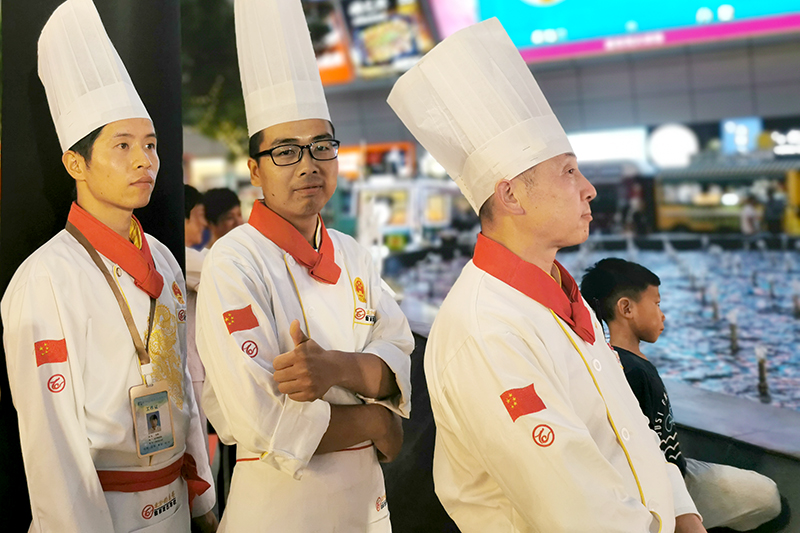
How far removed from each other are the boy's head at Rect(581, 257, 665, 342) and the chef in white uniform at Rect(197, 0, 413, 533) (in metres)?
0.76

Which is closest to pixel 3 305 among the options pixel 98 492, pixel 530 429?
pixel 98 492

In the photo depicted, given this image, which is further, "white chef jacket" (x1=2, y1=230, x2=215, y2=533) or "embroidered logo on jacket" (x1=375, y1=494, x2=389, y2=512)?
"embroidered logo on jacket" (x1=375, y1=494, x2=389, y2=512)

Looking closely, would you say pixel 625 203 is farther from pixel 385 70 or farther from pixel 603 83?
pixel 385 70

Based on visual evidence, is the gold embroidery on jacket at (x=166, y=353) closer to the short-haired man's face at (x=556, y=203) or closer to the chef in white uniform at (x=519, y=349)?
the chef in white uniform at (x=519, y=349)

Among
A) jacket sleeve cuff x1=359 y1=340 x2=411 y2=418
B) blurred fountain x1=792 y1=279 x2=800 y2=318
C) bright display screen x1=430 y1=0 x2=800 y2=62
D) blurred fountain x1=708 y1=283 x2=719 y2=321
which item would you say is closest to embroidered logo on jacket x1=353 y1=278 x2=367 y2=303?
jacket sleeve cuff x1=359 y1=340 x2=411 y2=418

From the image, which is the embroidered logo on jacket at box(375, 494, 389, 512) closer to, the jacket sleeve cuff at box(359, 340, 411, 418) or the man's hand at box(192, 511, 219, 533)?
the jacket sleeve cuff at box(359, 340, 411, 418)

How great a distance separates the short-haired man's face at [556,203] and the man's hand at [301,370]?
1.80 ft

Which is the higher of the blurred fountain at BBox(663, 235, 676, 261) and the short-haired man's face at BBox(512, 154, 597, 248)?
the short-haired man's face at BBox(512, 154, 597, 248)

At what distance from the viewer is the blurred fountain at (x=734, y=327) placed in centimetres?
476

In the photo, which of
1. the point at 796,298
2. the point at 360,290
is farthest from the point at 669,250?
the point at 360,290

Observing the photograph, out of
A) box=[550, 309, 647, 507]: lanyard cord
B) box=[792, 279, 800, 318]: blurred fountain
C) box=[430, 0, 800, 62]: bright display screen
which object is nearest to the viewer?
box=[550, 309, 647, 507]: lanyard cord

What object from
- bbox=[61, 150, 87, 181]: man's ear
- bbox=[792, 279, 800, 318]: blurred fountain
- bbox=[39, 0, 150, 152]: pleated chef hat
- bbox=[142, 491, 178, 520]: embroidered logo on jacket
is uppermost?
bbox=[39, 0, 150, 152]: pleated chef hat

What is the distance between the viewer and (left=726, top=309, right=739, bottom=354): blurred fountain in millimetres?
4761

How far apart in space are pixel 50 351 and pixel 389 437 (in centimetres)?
83
